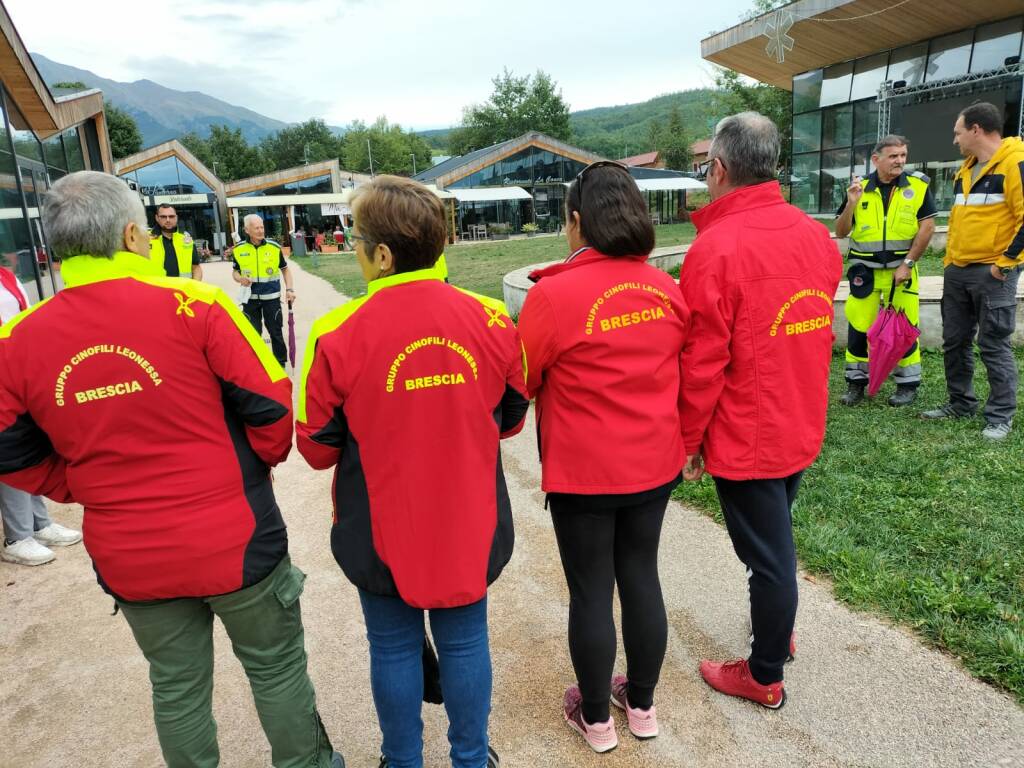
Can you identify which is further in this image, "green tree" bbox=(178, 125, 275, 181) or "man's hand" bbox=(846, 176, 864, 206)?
"green tree" bbox=(178, 125, 275, 181)

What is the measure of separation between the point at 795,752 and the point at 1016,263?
387 cm

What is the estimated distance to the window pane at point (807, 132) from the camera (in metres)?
22.5

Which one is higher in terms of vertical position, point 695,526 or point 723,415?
point 723,415

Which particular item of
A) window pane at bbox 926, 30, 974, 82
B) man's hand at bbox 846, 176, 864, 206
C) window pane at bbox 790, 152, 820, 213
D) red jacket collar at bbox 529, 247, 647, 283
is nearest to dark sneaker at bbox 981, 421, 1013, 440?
man's hand at bbox 846, 176, 864, 206

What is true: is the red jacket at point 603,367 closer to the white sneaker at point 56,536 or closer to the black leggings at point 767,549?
the black leggings at point 767,549

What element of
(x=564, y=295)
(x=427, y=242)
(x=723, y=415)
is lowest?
(x=723, y=415)

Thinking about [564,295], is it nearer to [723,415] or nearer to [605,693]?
[723,415]

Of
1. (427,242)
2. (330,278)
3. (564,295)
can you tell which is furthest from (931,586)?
(330,278)

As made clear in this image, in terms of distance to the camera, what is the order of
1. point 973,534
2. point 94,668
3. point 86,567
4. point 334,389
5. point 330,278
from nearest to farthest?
1. point 334,389
2. point 94,668
3. point 973,534
4. point 86,567
5. point 330,278

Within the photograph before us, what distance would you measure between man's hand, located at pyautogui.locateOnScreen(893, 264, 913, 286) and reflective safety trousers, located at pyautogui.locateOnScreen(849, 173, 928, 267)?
0.09m

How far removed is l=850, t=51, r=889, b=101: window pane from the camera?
20031mm

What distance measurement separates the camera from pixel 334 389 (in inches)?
69.1

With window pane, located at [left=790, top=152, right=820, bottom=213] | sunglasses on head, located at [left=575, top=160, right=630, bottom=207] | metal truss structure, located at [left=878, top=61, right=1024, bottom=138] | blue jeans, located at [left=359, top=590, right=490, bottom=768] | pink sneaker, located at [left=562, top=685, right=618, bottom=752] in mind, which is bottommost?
pink sneaker, located at [left=562, top=685, right=618, bottom=752]

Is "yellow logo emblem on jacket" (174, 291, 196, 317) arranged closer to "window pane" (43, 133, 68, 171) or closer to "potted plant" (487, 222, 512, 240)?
"window pane" (43, 133, 68, 171)
